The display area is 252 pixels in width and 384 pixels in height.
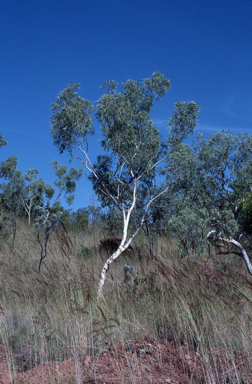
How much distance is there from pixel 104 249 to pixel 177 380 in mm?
14489

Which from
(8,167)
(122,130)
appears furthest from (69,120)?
(8,167)

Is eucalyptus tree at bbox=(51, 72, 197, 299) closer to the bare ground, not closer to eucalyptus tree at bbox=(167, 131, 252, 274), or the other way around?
eucalyptus tree at bbox=(167, 131, 252, 274)

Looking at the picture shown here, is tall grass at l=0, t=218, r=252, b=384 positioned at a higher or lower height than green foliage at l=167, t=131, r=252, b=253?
lower

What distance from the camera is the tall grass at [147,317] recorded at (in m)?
3.95

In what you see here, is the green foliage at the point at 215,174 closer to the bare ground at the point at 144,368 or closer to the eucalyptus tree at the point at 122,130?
the eucalyptus tree at the point at 122,130

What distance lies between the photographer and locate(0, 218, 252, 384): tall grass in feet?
13.0

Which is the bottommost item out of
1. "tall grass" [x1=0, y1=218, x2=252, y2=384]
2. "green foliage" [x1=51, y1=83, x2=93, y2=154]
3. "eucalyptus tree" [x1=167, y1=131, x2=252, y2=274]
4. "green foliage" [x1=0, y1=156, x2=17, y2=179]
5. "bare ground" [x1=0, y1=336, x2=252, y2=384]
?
"bare ground" [x1=0, y1=336, x2=252, y2=384]

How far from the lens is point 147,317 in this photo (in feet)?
18.5

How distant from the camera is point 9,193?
74.7 feet

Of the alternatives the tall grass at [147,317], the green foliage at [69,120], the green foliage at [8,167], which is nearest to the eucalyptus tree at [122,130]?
the green foliage at [69,120]

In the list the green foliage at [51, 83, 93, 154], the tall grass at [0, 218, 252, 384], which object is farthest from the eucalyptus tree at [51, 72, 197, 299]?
the tall grass at [0, 218, 252, 384]

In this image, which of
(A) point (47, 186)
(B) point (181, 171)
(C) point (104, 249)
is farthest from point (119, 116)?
(A) point (47, 186)

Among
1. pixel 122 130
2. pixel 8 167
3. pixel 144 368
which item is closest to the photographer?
pixel 144 368

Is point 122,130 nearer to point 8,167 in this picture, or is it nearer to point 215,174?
point 215,174
